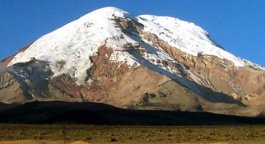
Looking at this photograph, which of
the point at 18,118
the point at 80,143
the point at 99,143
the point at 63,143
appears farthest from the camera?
the point at 18,118

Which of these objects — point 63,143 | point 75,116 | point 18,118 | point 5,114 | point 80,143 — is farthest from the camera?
point 5,114

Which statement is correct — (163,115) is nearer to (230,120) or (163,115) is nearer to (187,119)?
(187,119)

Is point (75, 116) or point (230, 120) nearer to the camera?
point (75, 116)

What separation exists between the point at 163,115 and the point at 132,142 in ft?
461

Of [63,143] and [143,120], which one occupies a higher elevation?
[143,120]

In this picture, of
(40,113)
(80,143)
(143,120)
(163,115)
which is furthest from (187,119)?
(80,143)

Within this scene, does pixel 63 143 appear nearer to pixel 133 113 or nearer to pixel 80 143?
pixel 80 143

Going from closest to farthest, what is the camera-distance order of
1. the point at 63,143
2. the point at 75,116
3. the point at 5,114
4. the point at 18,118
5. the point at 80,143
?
the point at 80,143 → the point at 63,143 → the point at 75,116 → the point at 18,118 → the point at 5,114

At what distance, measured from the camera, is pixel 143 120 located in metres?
175

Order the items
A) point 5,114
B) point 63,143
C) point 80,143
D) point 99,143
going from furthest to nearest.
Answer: point 5,114 → point 99,143 → point 63,143 → point 80,143

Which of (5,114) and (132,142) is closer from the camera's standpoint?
(132,142)

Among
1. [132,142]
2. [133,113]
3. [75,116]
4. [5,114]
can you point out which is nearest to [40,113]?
[5,114]

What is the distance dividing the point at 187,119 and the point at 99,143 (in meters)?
140

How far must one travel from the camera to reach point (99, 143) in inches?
2237
